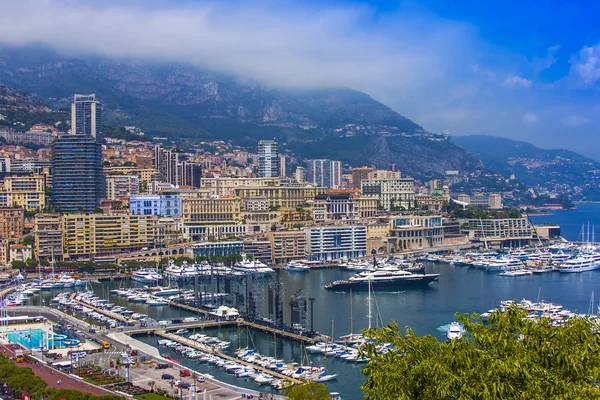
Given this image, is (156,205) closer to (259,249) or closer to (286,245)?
(259,249)

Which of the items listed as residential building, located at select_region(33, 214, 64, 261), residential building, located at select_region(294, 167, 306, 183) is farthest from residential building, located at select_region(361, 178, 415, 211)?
residential building, located at select_region(33, 214, 64, 261)

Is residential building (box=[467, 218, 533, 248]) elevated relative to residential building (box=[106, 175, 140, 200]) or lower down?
lower down

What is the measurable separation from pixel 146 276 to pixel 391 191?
3688 cm

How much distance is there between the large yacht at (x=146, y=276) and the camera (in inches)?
1748

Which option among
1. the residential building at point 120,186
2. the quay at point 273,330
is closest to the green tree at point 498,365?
the quay at point 273,330

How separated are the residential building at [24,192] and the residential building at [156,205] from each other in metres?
6.13

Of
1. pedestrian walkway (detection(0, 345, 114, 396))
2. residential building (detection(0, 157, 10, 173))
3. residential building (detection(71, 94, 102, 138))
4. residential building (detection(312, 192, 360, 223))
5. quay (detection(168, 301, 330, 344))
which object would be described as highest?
residential building (detection(71, 94, 102, 138))

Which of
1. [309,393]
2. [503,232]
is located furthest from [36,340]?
[503,232]

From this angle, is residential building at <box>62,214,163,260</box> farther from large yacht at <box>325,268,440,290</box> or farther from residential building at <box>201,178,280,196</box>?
residential building at <box>201,178,280,196</box>

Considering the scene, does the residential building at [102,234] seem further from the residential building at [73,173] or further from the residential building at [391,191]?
the residential building at [391,191]

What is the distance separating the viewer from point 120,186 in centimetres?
6594

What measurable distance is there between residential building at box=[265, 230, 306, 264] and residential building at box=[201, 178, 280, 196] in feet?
48.4

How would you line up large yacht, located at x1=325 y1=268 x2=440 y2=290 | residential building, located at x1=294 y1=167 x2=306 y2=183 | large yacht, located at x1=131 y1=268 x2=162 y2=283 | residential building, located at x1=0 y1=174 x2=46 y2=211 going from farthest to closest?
residential building, located at x1=294 y1=167 x2=306 y2=183 → residential building, located at x1=0 y1=174 x2=46 y2=211 → large yacht, located at x1=131 y1=268 x2=162 y2=283 → large yacht, located at x1=325 y1=268 x2=440 y2=290

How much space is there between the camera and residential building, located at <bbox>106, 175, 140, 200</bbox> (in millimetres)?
65000
